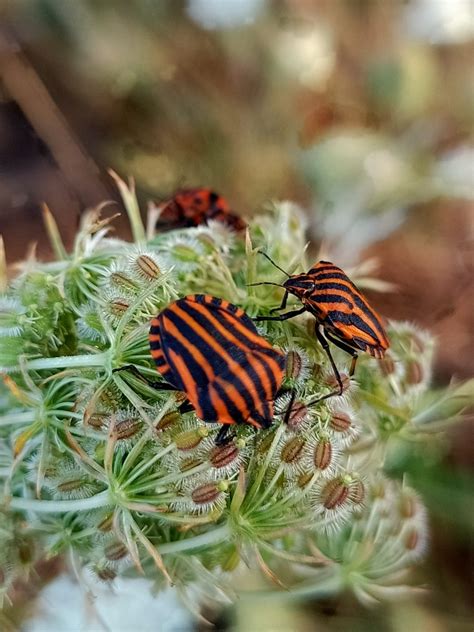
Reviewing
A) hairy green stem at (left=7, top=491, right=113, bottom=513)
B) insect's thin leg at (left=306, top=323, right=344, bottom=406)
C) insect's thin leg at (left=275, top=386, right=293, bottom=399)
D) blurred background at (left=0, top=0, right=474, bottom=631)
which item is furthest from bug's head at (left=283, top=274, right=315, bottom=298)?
blurred background at (left=0, top=0, right=474, bottom=631)

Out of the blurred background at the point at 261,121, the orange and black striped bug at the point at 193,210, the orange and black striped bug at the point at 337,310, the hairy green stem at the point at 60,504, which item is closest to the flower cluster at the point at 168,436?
the hairy green stem at the point at 60,504

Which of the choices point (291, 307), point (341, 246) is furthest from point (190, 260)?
point (341, 246)

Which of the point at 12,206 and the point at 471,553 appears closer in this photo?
the point at 471,553

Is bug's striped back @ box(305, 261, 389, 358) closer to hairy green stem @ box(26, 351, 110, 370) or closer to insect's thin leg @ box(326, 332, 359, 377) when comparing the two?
insect's thin leg @ box(326, 332, 359, 377)

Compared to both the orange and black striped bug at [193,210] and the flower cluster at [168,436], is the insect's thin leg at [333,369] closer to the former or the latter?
the flower cluster at [168,436]

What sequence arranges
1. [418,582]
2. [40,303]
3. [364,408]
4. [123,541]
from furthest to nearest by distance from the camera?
[418,582] < [364,408] < [40,303] < [123,541]

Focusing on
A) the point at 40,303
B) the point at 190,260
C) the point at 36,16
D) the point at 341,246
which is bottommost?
the point at 40,303

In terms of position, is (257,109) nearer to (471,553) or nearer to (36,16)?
(36,16)

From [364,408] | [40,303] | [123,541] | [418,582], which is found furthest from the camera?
[418,582]
